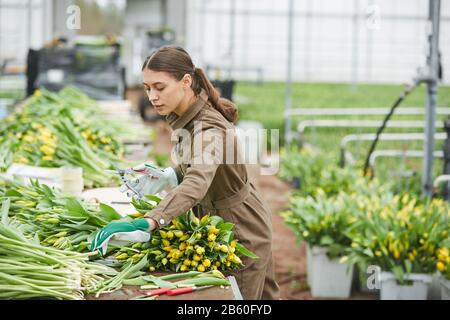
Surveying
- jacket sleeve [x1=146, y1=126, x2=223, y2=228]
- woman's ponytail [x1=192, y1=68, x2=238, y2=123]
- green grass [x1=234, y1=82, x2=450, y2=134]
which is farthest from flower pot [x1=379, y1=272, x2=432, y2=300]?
green grass [x1=234, y1=82, x2=450, y2=134]

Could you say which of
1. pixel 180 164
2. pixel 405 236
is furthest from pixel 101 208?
pixel 405 236

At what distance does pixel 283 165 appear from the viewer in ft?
30.4

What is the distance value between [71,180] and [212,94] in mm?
1258

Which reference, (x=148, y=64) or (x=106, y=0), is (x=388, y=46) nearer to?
(x=106, y=0)

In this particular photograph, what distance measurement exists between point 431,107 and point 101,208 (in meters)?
3.54

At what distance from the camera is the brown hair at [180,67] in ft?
8.92

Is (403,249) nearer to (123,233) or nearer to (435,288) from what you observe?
(435,288)

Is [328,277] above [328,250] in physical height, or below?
below

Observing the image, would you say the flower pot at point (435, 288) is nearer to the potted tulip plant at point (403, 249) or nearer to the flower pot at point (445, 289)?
the potted tulip plant at point (403, 249)

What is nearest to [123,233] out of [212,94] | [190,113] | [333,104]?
[190,113]

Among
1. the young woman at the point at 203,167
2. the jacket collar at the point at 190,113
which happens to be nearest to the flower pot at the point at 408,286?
the young woman at the point at 203,167

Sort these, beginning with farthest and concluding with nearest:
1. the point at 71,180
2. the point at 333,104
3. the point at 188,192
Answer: the point at 333,104, the point at 71,180, the point at 188,192

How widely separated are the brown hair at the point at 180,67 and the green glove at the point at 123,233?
569mm

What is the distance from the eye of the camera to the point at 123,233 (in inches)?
93.7
